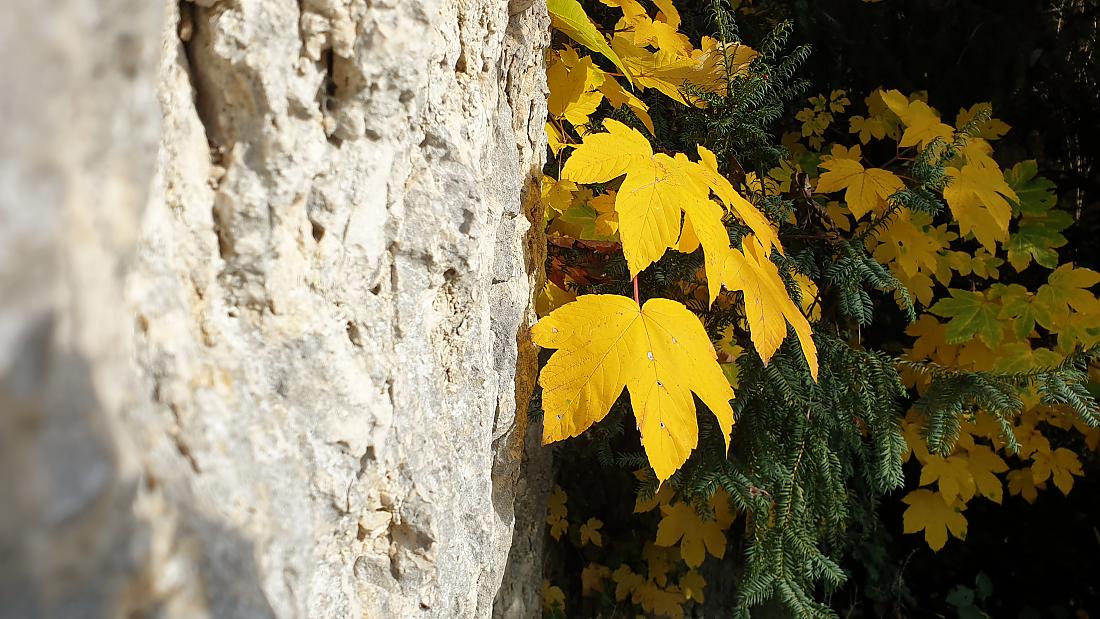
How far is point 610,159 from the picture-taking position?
3.15 ft

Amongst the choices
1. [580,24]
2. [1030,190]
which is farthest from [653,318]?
[1030,190]

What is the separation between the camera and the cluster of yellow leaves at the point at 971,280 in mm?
1429

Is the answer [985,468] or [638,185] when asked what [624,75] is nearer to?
[638,185]

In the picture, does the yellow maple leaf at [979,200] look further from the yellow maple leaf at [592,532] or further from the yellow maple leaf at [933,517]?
the yellow maple leaf at [592,532]

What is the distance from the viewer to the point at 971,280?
1736 millimetres

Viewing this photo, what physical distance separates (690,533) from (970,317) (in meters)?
0.73

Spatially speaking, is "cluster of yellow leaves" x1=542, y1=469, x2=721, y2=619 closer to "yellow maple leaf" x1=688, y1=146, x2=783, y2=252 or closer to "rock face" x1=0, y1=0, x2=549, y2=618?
"rock face" x1=0, y1=0, x2=549, y2=618

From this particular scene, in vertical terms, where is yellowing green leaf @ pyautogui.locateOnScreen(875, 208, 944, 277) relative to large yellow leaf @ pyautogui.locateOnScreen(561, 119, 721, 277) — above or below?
below

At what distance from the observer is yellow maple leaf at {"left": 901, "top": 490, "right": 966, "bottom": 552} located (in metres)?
1.64

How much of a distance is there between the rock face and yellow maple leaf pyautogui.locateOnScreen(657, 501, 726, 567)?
0.49 metres

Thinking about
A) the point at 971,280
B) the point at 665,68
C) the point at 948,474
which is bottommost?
the point at 948,474

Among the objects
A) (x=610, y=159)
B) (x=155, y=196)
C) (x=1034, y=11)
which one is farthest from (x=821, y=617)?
(x=1034, y=11)

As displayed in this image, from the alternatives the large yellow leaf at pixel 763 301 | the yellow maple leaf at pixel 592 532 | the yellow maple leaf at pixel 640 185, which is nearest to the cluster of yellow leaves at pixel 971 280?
the large yellow leaf at pixel 763 301

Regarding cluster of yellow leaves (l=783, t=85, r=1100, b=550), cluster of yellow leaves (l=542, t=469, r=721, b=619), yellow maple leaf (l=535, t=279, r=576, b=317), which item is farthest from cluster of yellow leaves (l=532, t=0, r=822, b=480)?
cluster of yellow leaves (l=542, t=469, r=721, b=619)
